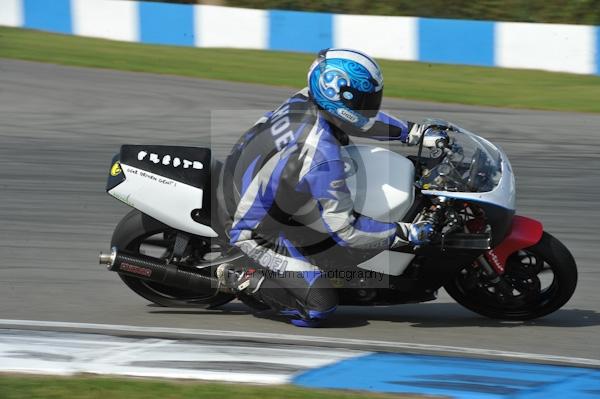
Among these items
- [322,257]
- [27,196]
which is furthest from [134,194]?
[27,196]

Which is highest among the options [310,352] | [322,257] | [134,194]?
[134,194]

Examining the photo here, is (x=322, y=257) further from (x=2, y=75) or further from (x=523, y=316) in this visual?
(x=2, y=75)

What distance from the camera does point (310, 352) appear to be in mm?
4852

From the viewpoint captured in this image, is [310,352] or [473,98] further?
[473,98]

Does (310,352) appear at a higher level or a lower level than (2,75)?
lower

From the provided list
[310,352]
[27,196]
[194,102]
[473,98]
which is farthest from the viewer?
[473,98]

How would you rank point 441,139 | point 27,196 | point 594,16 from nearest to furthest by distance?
point 441,139 → point 27,196 → point 594,16

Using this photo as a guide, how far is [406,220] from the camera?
207 inches

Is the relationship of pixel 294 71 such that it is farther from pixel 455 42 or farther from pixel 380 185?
pixel 380 185

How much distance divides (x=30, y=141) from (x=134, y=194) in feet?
17.2

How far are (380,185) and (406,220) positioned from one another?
0.75 ft

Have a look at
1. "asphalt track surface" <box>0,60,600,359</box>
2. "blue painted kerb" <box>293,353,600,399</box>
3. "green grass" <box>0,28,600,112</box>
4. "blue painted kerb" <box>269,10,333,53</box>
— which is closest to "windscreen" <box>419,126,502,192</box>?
"asphalt track surface" <box>0,60,600,359</box>

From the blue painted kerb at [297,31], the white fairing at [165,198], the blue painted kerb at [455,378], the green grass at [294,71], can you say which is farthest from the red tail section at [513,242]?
the blue painted kerb at [297,31]

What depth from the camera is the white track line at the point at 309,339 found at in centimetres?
491
